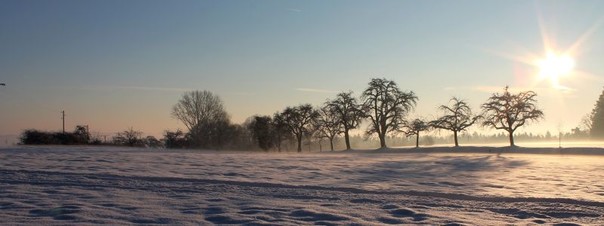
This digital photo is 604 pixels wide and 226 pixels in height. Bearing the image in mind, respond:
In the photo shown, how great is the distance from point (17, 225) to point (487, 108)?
61.1 meters

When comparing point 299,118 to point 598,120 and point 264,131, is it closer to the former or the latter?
point 264,131

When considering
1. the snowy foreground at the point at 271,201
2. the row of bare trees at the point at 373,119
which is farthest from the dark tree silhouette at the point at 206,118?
the snowy foreground at the point at 271,201

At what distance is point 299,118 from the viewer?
7319cm

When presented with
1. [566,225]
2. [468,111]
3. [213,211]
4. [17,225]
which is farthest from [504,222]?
[468,111]

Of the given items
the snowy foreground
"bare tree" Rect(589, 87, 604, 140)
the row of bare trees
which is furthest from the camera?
"bare tree" Rect(589, 87, 604, 140)

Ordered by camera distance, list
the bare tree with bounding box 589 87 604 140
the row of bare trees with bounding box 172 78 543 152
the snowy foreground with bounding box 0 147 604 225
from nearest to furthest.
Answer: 1. the snowy foreground with bounding box 0 147 604 225
2. the row of bare trees with bounding box 172 78 543 152
3. the bare tree with bounding box 589 87 604 140

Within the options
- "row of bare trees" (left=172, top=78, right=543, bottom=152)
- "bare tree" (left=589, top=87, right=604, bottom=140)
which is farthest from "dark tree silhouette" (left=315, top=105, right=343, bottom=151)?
"bare tree" (left=589, top=87, right=604, bottom=140)

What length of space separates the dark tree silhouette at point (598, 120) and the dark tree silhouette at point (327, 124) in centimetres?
5430

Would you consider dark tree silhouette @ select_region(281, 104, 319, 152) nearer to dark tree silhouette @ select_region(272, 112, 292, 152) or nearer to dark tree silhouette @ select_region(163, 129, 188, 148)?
dark tree silhouette @ select_region(272, 112, 292, 152)

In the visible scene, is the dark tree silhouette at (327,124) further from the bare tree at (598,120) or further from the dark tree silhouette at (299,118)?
the bare tree at (598,120)

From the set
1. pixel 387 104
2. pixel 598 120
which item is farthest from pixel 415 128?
pixel 598 120

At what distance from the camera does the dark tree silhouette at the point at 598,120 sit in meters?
94.2

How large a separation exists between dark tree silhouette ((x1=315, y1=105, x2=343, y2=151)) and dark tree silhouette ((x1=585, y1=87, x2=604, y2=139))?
54300 mm

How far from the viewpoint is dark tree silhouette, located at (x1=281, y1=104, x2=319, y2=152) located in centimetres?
7300
